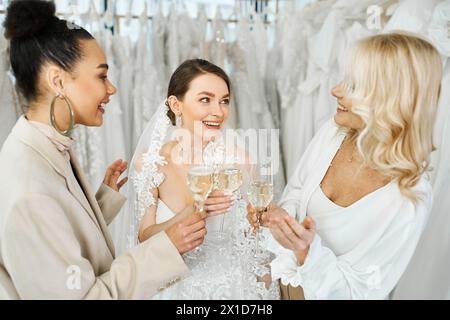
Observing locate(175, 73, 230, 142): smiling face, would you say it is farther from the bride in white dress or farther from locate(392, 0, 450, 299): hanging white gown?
locate(392, 0, 450, 299): hanging white gown

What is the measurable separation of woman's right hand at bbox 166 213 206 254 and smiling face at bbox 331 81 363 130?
1.33ft

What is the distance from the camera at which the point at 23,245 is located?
817 millimetres

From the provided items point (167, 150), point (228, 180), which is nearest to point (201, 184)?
point (228, 180)

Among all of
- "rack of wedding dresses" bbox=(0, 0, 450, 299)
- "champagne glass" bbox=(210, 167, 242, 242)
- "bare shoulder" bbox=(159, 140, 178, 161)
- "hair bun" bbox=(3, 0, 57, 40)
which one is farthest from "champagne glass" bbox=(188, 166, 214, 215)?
"hair bun" bbox=(3, 0, 57, 40)

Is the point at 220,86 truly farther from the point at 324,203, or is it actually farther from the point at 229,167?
the point at 324,203

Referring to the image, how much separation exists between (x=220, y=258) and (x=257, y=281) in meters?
0.11

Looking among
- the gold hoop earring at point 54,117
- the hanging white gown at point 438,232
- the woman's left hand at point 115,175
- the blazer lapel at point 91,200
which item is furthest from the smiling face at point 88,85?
the hanging white gown at point 438,232

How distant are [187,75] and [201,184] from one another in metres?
0.29

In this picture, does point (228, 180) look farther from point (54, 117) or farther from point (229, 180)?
point (54, 117)

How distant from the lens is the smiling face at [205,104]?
3.26 feet

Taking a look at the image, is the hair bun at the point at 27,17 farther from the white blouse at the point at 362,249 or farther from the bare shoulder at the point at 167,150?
the white blouse at the point at 362,249

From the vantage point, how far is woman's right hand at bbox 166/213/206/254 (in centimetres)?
91

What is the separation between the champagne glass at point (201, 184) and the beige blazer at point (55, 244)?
0.37 ft

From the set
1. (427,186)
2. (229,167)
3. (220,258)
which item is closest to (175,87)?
(229,167)
